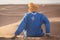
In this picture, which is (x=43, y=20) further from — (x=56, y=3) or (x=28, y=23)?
(x=56, y=3)

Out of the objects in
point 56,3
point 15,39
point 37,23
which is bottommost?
point 15,39

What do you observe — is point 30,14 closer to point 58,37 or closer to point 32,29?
point 32,29

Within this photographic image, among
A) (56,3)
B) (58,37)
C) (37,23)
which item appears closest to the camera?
(58,37)

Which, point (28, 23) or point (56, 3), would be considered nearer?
point (28, 23)

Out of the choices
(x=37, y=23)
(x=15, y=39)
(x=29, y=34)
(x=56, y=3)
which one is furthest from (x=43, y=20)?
(x=56, y=3)

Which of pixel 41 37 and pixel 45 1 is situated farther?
pixel 45 1

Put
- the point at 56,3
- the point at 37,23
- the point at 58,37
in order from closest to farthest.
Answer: the point at 58,37 < the point at 37,23 < the point at 56,3

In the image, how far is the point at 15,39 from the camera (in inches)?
95.3

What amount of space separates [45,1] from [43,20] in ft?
17.0

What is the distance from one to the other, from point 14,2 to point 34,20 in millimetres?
5290

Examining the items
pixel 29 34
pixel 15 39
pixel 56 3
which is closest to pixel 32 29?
pixel 29 34

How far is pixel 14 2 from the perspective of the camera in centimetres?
766

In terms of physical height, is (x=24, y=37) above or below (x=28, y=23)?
below

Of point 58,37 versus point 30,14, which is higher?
point 30,14
